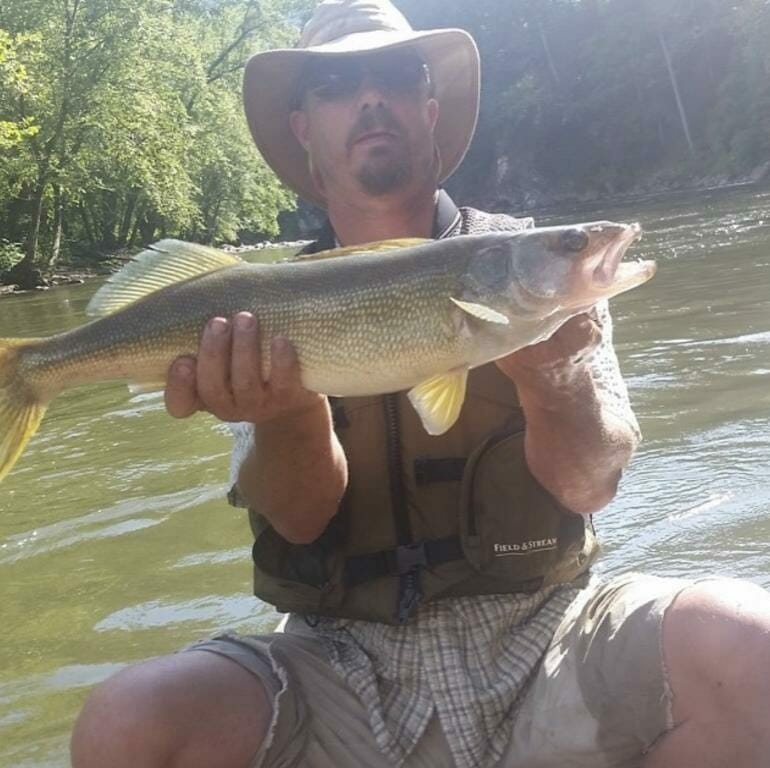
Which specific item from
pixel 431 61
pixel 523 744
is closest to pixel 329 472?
pixel 523 744

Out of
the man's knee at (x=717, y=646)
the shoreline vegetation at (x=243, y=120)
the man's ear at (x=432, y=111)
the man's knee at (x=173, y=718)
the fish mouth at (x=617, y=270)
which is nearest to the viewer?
the man's knee at (x=717, y=646)

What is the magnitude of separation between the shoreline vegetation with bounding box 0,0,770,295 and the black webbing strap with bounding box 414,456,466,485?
2733 centimetres

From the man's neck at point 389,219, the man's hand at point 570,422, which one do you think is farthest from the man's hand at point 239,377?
the man's neck at point 389,219

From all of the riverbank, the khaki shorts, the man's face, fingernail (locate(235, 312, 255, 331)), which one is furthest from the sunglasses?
the riverbank

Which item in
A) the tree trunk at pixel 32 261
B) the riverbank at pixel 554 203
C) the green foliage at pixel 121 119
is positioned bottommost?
the riverbank at pixel 554 203

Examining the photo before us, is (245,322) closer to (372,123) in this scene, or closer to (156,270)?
(156,270)

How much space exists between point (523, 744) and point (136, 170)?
32364 millimetres

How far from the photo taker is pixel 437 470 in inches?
112

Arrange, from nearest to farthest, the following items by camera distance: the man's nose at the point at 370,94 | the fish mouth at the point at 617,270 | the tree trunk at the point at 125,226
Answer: the fish mouth at the point at 617,270
the man's nose at the point at 370,94
the tree trunk at the point at 125,226

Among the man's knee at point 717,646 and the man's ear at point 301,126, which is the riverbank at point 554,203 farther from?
the man's knee at point 717,646

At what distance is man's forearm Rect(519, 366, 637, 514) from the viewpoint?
257 cm

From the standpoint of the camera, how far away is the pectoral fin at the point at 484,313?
2500mm

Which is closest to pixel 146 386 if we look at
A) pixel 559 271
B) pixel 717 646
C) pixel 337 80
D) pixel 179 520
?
pixel 559 271

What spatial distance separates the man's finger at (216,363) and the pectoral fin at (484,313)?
0.61 m
